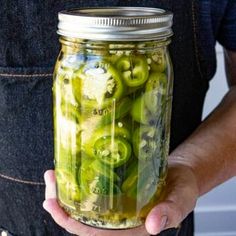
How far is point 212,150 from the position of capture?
0.61 metres

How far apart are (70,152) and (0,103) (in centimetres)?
21

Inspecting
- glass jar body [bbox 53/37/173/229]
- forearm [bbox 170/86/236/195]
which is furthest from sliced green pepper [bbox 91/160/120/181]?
forearm [bbox 170/86/236/195]

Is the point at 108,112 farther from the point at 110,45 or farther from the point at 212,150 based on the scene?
the point at 212,150

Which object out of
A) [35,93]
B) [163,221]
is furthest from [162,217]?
[35,93]

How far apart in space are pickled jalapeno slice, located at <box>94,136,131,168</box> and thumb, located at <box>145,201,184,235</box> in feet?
0.19

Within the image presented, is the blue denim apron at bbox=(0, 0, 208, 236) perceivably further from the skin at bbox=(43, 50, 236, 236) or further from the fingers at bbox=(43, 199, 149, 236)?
the fingers at bbox=(43, 199, 149, 236)

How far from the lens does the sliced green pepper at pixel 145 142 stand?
0.41 m

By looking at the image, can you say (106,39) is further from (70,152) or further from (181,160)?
(181,160)

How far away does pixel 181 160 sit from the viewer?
0.56 meters

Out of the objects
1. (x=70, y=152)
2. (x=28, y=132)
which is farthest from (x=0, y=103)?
(x=70, y=152)

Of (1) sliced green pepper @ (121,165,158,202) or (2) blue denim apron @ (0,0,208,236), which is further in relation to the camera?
(2) blue denim apron @ (0,0,208,236)

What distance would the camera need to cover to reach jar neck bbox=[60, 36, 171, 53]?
1.27ft

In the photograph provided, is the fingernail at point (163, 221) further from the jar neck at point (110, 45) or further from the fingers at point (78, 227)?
the jar neck at point (110, 45)

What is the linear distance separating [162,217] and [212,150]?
0.63 feet
